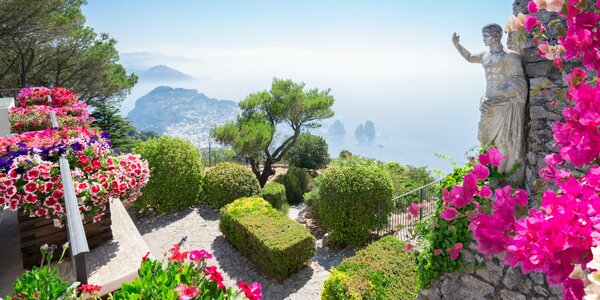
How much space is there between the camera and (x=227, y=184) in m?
10.6

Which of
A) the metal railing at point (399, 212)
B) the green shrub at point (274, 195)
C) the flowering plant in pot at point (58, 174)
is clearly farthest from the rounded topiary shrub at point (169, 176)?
the flowering plant in pot at point (58, 174)

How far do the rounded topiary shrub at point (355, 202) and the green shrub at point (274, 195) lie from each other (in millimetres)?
3169

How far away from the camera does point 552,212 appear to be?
4.23ft

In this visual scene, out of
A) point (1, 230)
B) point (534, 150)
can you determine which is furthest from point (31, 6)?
point (534, 150)

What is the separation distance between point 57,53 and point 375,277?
1773 cm

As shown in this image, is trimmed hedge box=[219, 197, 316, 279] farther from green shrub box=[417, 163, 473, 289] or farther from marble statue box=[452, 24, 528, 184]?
marble statue box=[452, 24, 528, 184]

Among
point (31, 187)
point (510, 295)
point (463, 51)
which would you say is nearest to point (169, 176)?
point (31, 187)

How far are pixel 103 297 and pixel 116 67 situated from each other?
19057mm

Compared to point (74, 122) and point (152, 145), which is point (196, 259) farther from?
point (152, 145)

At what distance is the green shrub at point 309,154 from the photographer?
71.2 feet

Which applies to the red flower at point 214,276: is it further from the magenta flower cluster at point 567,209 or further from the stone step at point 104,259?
the stone step at point 104,259

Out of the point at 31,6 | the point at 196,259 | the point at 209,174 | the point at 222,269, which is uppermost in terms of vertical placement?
the point at 31,6

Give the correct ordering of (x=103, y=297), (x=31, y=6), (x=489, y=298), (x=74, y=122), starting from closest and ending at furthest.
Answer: (x=103, y=297) → (x=489, y=298) → (x=74, y=122) → (x=31, y=6)

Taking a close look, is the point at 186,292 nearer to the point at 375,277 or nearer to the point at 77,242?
the point at 77,242
